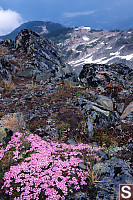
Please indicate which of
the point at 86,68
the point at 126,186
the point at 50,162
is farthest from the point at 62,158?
the point at 86,68

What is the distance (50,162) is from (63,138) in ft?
8.07

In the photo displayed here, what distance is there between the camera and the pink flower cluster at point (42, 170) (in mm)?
5199

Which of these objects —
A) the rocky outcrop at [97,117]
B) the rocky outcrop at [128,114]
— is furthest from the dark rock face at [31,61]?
the rocky outcrop at [97,117]

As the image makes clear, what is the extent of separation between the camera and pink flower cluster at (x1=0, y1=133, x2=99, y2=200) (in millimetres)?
5199

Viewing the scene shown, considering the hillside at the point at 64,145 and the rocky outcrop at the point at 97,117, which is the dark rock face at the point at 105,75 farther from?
the rocky outcrop at the point at 97,117

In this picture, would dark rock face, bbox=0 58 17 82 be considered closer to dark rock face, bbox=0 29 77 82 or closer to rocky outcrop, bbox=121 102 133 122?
dark rock face, bbox=0 29 77 82

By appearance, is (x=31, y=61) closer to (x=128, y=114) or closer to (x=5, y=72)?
(x=5, y=72)

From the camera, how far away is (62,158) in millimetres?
7070

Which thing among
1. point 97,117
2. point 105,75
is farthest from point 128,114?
point 105,75

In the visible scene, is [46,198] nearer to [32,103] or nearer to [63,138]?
[63,138]

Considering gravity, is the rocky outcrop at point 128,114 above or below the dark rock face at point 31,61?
below

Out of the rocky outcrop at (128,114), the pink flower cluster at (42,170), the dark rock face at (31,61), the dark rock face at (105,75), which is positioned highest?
the dark rock face at (31,61)

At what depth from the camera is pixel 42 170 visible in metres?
6.09

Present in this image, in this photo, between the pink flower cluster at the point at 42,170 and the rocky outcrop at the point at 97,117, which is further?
the rocky outcrop at the point at 97,117
